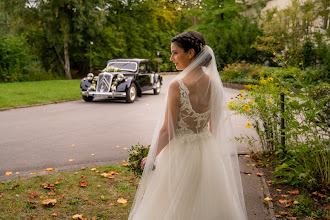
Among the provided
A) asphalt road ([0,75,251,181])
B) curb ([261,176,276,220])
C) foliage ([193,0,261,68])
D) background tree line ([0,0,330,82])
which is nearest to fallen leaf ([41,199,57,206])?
asphalt road ([0,75,251,181])

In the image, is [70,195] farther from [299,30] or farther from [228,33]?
[228,33]

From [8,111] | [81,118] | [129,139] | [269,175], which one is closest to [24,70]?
[8,111]

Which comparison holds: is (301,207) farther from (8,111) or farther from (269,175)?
(8,111)

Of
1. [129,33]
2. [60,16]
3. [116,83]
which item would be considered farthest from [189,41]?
[129,33]

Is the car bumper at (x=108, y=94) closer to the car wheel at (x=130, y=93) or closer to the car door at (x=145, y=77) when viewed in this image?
the car wheel at (x=130, y=93)

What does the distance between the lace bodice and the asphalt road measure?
2086 millimetres

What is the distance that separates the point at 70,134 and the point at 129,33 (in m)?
31.1

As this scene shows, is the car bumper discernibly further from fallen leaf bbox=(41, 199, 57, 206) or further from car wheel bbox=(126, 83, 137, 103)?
fallen leaf bbox=(41, 199, 57, 206)

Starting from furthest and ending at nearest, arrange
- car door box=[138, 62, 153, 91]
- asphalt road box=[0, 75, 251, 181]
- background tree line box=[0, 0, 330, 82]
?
background tree line box=[0, 0, 330, 82]
car door box=[138, 62, 153, 91]
asphalt road box=[0, 75, 251, 181]

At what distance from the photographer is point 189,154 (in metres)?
2.42

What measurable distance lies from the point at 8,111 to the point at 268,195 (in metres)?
9.90

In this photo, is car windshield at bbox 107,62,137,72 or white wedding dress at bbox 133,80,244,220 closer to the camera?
white wedding dress at bbox 133,80,244,220

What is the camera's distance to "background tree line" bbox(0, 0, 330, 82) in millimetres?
20203

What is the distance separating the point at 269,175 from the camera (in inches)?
183
